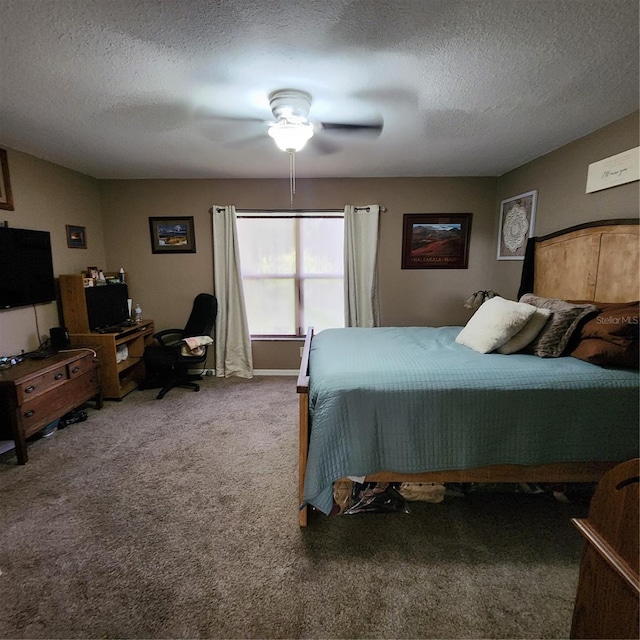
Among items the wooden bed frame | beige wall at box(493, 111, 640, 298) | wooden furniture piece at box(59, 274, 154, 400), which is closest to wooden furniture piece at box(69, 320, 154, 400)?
wooden furniture piece at box(59, 274, 154, 400)

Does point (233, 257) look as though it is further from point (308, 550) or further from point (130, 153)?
point (308, 550)

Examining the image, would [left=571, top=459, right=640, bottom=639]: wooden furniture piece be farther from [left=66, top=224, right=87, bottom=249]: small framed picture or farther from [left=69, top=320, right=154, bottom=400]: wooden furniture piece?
[left=66, top=224, right=87, bottom=249]: small framed picture

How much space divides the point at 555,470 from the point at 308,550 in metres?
1.40

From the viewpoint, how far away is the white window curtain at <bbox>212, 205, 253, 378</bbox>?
4.08 metres

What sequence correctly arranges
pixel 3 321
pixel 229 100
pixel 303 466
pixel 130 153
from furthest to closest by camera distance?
pixel 130 153 → pixel 3 321 → pixel 229 100 → pixel 303 466

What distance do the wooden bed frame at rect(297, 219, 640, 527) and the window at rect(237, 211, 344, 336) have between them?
4.85 ft

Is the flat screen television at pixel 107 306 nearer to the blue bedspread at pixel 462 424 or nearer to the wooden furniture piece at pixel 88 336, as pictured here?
the wooden furniture piece at pixel 88 336

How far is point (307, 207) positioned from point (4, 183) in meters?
2.81

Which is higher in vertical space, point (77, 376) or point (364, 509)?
point (77, 376)

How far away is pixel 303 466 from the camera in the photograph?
75.0 inches

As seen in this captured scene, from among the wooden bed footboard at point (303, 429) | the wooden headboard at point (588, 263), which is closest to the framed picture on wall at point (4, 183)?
the wooden bed footboard at point (303, 429)

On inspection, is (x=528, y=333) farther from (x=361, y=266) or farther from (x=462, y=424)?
(x=361, y=266)

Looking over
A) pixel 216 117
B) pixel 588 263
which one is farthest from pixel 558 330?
pixel 216 117

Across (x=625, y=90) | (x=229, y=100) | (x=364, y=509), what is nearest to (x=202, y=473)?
(x=364, y=509)
